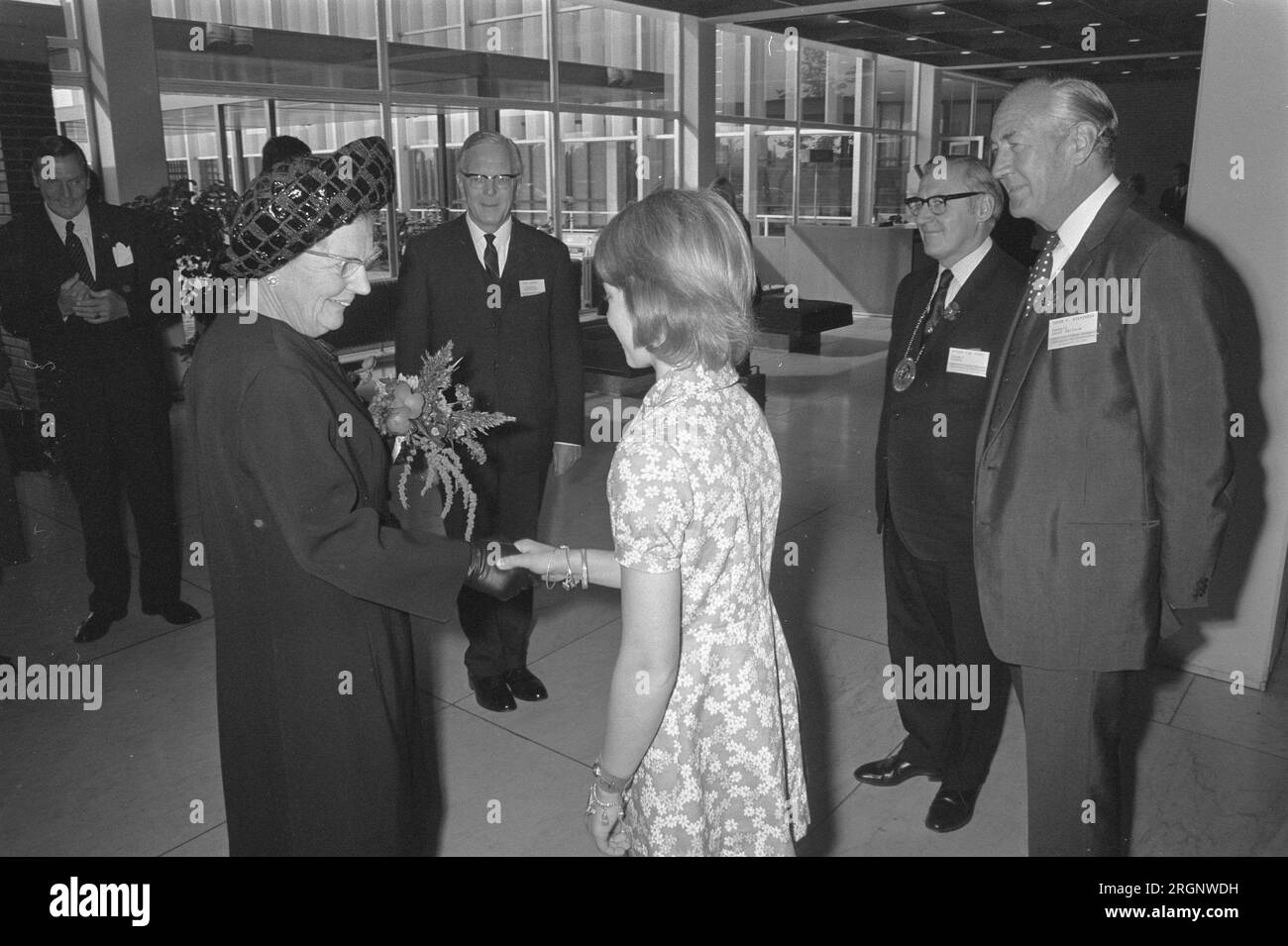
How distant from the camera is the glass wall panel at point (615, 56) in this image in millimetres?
13328

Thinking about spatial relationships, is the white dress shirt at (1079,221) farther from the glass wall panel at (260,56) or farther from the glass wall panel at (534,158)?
the glass wall panel at (534,158)

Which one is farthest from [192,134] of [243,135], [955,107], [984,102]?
[984,102]

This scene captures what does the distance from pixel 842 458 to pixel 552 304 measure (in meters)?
3.89

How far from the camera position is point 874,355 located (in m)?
11.2

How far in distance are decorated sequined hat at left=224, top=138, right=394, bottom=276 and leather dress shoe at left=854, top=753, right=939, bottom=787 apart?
2.28m

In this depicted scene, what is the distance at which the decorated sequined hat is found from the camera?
5.43 feet

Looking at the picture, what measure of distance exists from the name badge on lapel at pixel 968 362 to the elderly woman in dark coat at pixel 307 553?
1.47 metres

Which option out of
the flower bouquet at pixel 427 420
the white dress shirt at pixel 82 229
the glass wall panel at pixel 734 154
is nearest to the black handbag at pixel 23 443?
the white dress shirt at pixel 82 229

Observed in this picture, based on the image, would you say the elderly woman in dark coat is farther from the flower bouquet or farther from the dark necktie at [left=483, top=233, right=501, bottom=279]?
the dark necktie at [left=483, top=233, right=501, bottom=279]

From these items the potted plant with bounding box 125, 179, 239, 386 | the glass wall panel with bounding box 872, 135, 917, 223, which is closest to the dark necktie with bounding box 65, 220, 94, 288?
the potted plant with bounding box 125, 179, 239, 386

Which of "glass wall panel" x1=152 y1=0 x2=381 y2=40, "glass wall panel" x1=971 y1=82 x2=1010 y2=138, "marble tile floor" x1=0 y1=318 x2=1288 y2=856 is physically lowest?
"marble tile floor" x1=0 y1=318 x2=1288 y2=856

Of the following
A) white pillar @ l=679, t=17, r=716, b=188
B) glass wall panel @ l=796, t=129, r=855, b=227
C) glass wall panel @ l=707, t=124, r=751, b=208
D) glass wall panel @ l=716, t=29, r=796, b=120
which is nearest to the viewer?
white pillar @ l=679, t=17, r=716, b=188

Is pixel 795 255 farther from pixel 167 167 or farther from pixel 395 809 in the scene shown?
pixel 395 809

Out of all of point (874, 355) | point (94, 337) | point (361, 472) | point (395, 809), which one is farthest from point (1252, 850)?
point (874, 355)
